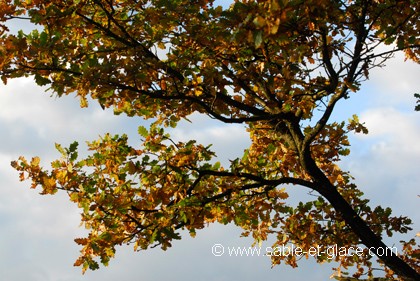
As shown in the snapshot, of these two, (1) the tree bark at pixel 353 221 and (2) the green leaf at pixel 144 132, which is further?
(1) the tree bark at pixel 353 221

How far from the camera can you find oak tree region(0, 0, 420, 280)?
713cm

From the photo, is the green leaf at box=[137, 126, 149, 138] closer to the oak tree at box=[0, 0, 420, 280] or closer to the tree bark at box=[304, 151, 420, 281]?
the oak tree at box=[0, 0, 420, 280]

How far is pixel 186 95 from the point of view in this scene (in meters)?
8.28

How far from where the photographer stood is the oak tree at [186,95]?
7.13 metres

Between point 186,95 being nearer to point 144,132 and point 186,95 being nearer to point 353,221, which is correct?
point 144,132

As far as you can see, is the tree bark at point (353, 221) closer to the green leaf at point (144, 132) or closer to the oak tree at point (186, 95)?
the oak tree at point (186, 95)

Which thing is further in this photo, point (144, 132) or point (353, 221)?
point (353, 221)

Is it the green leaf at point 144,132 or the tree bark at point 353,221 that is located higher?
the green leaf at point 144,132

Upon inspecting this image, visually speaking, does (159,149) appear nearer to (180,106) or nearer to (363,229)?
(180,106)

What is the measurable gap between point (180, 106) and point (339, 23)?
3276mm

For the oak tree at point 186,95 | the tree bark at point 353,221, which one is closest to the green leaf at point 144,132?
the oak tree at point 186,95

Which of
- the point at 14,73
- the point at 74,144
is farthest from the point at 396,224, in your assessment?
the point at 14,73

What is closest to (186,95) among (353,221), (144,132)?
(144,132)

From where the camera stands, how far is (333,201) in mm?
9336
